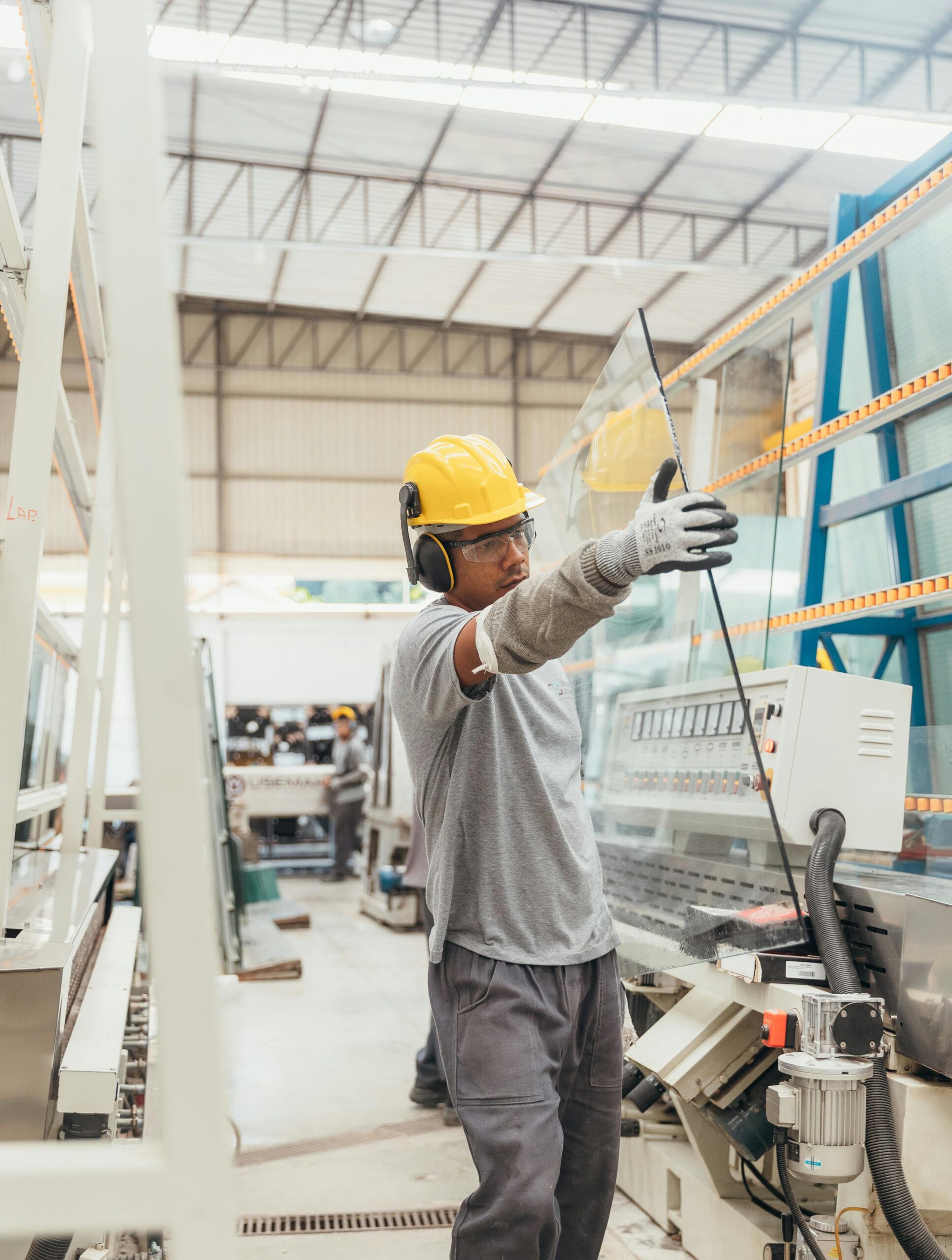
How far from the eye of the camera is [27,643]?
154 centimetres

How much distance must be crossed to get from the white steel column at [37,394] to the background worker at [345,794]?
29.4ft

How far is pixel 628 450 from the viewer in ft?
7.41

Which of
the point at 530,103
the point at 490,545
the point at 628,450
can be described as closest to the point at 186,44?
the point at 530,103

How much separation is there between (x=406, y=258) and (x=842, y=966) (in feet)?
37.9

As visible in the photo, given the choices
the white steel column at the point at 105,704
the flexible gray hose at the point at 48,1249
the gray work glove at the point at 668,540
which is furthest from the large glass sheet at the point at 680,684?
the white steel column at the point at 105,704

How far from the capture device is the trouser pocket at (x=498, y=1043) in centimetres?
155

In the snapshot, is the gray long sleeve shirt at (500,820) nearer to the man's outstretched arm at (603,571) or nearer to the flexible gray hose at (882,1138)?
the man's outstretched arm at (603,571)

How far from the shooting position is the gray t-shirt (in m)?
1.64

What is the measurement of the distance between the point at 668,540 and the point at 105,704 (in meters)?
2.66

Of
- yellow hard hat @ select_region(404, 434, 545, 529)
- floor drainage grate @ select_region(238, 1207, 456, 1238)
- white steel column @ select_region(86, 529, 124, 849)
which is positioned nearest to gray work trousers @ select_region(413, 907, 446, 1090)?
floor drainage grate @ select_region(238, 1207, 456, 1238)

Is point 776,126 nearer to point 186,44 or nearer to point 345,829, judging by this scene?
point 186,44

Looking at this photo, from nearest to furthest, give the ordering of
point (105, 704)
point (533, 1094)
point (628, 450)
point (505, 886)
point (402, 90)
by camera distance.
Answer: point (533, 1094)
point (505, 886)
point (628, 450)
point (105, 704)
point (402, 90)

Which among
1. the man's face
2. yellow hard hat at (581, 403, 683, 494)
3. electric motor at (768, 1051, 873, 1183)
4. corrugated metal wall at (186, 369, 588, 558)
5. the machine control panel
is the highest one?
corrugated metal wall at (186, 369, 588, 558)

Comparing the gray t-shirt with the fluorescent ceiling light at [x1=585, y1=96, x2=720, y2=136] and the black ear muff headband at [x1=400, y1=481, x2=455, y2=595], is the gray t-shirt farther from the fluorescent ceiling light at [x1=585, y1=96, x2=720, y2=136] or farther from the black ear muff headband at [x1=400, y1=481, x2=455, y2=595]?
the fluorescent ceiling light at [x1=585, y1=96, x2=720, y2=136]
